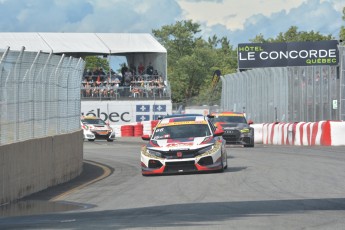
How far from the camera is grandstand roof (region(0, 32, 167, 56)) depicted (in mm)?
55906

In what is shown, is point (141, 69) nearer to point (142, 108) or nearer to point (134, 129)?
point (142, 108)

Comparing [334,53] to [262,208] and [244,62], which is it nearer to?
[244,62]

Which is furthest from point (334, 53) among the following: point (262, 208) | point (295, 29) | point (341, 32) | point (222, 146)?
point (295, 29)

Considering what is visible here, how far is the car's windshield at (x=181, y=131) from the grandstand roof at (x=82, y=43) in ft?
111

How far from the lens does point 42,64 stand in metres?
18.8

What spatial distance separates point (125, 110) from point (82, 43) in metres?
5.21

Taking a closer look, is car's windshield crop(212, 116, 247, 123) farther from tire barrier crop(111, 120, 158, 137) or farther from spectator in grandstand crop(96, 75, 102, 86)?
spectator in grandstand crop(96, 75, 102, 86)

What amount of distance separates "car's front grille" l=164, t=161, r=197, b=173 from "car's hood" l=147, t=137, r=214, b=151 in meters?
0.34

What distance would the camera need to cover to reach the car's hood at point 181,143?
2050 cm

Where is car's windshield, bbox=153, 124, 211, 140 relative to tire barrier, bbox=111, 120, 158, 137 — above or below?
above

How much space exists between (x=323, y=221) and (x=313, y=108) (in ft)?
98.0

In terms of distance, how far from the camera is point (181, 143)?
2069cm

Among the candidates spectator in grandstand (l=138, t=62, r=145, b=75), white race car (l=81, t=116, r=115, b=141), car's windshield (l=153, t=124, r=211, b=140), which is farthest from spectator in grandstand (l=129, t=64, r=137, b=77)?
car's windshield (l=153, t=124, r=211, b=140)

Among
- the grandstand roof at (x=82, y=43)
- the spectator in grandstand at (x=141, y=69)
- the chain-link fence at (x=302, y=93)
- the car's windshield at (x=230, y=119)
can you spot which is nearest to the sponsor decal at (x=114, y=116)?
the spectator in grandstand at (x=141, y=69)
